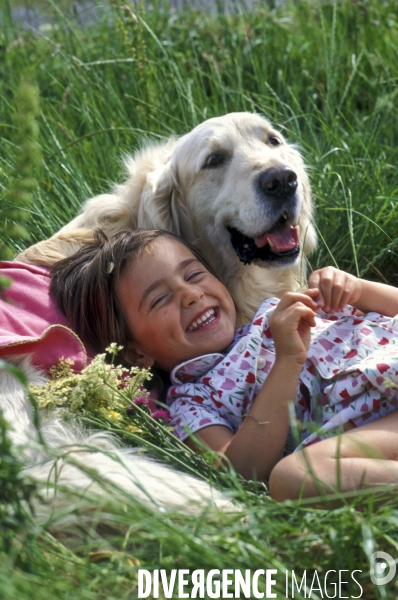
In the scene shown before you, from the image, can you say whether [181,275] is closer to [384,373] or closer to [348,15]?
[384,373]

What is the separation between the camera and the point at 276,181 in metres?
3.13

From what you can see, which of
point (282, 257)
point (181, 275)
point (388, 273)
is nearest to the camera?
point (181, 275)

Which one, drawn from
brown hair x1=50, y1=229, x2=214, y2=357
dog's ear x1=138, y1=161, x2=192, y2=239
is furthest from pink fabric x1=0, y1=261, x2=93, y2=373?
dog's ear x1=138, y1=161, x2=192, y2=239

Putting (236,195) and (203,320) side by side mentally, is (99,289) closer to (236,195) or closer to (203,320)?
(203,320)

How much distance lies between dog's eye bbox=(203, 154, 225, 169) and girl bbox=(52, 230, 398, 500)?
37 cm

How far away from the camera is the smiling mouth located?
2.86 m

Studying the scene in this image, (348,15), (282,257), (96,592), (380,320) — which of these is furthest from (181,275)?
(348,15)

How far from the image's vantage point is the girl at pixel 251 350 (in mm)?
2438

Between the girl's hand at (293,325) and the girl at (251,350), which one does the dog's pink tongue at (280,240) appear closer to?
the girl at (251,350)

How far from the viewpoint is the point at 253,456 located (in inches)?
96.4

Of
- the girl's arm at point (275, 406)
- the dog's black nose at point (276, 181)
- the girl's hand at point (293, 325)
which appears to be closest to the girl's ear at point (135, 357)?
the girl's arm at point (275, 406)

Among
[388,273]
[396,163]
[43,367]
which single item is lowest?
[388,273]

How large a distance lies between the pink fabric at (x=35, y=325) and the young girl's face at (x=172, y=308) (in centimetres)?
23

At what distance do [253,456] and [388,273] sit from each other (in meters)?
1.71
